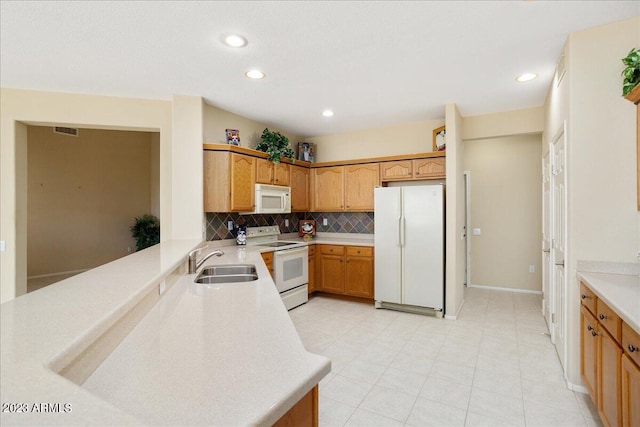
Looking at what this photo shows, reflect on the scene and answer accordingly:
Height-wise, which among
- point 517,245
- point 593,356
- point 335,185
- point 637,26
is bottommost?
point 593,356

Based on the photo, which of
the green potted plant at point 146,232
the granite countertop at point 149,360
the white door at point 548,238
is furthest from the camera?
the green potted plant at point 146,232

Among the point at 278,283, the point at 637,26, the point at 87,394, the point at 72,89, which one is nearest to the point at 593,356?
the point at 637,26

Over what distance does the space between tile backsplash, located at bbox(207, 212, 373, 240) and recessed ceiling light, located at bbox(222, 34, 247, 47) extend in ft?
6.80

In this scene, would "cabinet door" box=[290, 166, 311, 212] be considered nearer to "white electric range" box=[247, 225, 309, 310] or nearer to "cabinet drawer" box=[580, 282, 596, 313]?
"white electric range" box=[247, 225, 309, 310]

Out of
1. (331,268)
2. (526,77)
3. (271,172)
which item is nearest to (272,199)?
(271,172)

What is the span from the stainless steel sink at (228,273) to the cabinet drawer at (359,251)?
213 cm

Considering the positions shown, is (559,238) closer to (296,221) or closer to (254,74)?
(254,74)

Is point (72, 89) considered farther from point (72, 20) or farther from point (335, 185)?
point (335, 185)

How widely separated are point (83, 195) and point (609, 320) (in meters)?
8.86

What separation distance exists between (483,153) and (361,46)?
12.0 feet

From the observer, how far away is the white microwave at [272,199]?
4.02 m

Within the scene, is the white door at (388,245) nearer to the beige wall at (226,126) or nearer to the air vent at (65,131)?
the beige wall at (226,126)

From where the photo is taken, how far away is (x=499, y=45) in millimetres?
2410

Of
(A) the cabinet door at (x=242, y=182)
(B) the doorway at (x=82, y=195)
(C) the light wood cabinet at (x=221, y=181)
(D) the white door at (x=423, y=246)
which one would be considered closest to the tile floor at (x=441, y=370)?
(D) the white door at (x=423, y=246)
